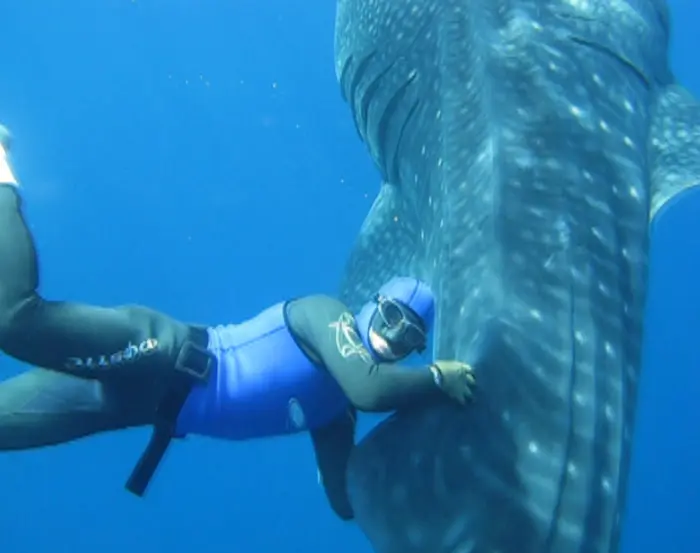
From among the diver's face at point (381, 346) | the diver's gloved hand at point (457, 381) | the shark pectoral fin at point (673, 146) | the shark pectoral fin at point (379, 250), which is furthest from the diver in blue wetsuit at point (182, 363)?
the shark pectoral fin at point (673, 146)

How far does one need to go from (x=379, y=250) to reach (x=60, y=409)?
1.80 m

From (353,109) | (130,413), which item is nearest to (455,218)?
(130,413)

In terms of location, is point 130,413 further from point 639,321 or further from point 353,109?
point 353,109

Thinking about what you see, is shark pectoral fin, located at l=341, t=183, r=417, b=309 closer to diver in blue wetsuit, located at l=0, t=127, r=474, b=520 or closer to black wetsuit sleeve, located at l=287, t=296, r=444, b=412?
diver in blue wetsuit, located at l=0, t=127, r=474, b=520

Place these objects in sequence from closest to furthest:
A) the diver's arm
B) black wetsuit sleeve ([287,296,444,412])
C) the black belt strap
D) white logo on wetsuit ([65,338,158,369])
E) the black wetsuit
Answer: black wetsuit sleeve ([287,296,444,412]), the black wetsuit, white logo on wetsuit ([65,338,158,369]), the black belt strap, the diver's arm

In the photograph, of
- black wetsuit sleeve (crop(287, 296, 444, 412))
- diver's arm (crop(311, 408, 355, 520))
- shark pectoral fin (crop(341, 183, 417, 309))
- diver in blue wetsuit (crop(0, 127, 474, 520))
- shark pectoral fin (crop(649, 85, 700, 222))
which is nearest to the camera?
black wetsuit sleeve (crop(287, 296, 444, 412))

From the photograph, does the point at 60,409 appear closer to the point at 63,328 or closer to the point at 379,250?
the point at 63,328

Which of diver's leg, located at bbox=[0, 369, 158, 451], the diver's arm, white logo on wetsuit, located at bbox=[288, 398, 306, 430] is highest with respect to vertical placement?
diver's leg, located at bbox=[0, 369, 158, 451]

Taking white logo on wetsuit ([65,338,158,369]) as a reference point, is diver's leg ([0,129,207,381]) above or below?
above

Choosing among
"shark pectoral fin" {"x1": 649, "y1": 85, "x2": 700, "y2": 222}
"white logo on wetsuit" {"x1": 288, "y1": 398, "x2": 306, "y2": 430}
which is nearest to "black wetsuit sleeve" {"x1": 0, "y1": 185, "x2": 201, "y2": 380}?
"white logo on wetsuit" {"x1": 288, "y1": 398, "x2": 306, "y2": 430}

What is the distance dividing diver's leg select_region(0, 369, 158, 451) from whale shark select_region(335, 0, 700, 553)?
1.16 m

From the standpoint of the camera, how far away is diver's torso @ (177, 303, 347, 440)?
3396 millimetres

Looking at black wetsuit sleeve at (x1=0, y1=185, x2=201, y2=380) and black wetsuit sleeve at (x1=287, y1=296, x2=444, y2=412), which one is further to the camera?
black wetsuit sleeve at (x1=0, y1=185, x2=201, y2=380)

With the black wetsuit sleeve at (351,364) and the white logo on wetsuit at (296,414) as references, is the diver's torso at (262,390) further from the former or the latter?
the black wetsuit sleeve at (351,364)
